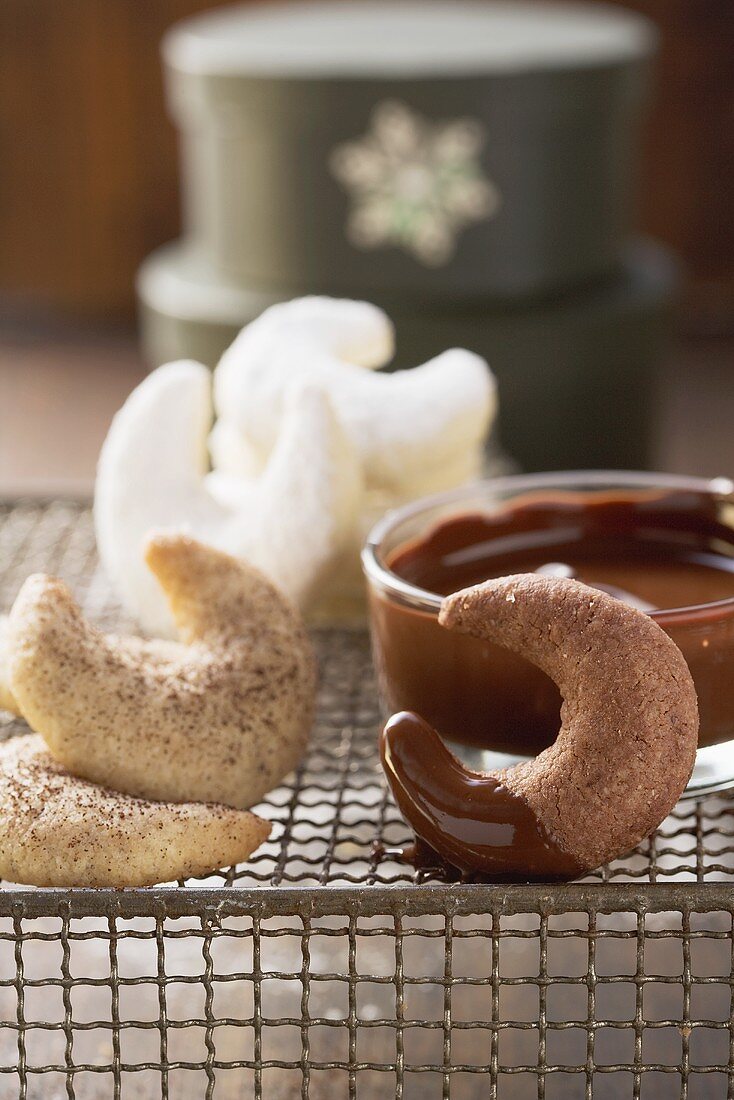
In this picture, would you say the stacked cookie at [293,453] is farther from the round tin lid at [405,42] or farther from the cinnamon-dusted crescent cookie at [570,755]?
the round tin lid at [405,42]

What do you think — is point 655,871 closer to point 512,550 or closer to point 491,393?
point 512,550

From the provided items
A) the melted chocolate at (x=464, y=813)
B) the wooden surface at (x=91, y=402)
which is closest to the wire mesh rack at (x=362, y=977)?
the melted chocolate at (x=464, y=813)

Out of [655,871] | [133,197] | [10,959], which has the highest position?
[655,871]

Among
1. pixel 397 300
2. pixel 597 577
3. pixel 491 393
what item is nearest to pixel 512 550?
pixel 597 577

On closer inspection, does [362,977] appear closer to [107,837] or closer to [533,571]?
[107,837]

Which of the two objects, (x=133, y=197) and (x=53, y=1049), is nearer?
(x=53, y=1049)
